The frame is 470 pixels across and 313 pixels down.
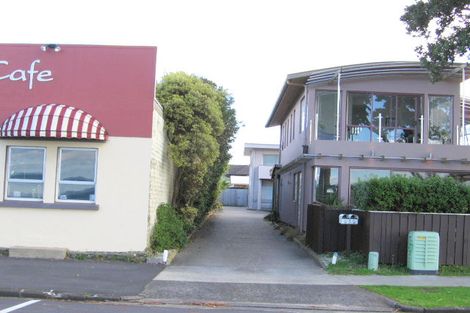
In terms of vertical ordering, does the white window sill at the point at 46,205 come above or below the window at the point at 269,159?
below

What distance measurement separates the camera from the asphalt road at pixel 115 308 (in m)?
8.97

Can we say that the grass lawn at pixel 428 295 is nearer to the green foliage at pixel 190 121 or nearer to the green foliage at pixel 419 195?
the green foliage at pixel 419 195

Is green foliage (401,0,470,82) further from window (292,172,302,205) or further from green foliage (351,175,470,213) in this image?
window (292,172,302,205)

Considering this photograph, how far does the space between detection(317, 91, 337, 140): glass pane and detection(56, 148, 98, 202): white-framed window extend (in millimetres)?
8435

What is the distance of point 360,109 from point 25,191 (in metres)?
11.5

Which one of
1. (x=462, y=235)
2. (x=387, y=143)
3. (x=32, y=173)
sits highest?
(x=387, y=143)

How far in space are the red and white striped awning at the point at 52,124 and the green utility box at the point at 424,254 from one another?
8.26 metres

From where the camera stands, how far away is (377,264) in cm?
1378

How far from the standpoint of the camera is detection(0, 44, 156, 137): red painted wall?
14883 millimetres

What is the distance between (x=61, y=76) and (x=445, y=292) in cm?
1079

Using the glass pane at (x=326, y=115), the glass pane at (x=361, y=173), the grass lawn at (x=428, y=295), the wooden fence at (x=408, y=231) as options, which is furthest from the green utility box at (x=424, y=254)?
the glass pane at (x=326, y=115)

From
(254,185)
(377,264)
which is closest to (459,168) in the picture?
(377,264)

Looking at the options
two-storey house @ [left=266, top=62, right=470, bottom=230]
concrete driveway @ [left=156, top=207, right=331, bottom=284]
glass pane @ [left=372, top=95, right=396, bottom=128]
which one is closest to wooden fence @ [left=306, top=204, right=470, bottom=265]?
concrete driveway @ [left=156, top=207, right=331, bottom=284]

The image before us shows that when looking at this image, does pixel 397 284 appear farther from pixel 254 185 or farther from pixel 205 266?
pixel 254 185
